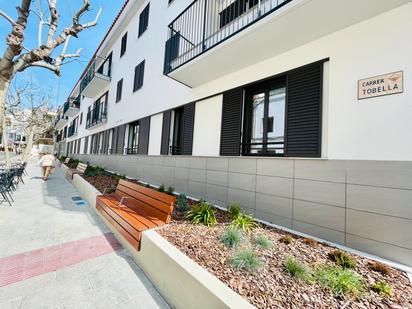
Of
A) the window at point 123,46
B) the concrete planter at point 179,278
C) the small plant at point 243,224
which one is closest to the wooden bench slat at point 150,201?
the concrete planter at point 179,278

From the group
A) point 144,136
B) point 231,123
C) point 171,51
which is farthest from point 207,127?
point 144,136

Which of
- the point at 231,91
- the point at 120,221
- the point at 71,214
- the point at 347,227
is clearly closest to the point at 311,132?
the point at 347,227

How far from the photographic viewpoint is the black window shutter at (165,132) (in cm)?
841

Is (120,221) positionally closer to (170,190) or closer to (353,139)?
(170,190)

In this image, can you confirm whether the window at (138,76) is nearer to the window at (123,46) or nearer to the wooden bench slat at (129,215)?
the window at (123,46)

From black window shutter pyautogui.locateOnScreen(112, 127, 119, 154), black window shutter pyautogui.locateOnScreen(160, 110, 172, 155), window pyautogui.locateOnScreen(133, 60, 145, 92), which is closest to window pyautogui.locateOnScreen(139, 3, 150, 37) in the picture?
window pyautogui.locateOnScreen(133, 60, 145, 92)

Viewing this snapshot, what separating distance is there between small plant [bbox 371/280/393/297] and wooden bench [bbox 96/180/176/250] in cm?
292

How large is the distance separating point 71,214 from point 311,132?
6.52 metres

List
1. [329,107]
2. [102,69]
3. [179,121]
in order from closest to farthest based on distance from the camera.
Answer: [329,107] < [179,121] < [102,69]

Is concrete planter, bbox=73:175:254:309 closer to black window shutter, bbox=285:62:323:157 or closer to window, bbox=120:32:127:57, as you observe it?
black window shutter, bbox=285:62:323:157

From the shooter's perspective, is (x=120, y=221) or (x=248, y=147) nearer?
(x=120, y=221)

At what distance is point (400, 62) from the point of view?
3.15 m

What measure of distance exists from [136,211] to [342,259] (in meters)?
3.88

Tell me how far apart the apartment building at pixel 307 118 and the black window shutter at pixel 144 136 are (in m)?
2.79
